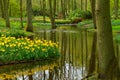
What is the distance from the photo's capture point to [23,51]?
44.3 ft

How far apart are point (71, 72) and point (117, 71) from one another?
2089 millimetres

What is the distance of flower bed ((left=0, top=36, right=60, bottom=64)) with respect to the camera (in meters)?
13.0

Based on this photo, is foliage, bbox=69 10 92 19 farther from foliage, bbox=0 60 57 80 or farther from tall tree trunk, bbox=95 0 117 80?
tall tree trunk, bbox=95 0 117 80

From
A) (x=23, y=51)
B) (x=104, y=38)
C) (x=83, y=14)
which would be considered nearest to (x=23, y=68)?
(x=23, y=51)

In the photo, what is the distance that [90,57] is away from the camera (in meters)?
14.3

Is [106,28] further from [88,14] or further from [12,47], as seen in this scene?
[88,14]

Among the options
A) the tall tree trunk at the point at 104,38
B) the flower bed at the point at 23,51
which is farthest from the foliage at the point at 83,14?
the tall tree trunk at the point at 104,38

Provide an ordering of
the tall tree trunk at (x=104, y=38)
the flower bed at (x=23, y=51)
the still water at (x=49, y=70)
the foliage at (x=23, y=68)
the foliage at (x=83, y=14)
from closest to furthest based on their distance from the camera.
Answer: the tall tree trunk at (x=104, y=38) < the still water at (x=49, y=70) < the foliage at (x=23, y=68) < the flower bed at (x=23, y=51) < the foliage at (x=83, y=14)

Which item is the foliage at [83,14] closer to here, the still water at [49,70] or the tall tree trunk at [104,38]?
the still water at [49,70]

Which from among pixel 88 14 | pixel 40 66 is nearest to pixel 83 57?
pixel 40 66

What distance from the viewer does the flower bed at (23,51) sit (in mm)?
13039

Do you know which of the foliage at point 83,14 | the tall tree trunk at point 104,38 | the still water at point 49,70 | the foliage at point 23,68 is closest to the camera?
the tall tree trunk at point 104,38

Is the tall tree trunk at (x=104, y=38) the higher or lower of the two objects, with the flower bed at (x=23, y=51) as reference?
higher

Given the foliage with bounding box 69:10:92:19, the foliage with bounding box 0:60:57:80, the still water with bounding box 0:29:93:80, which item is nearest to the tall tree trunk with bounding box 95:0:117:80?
the still water with bounding box 0:29:93:80
